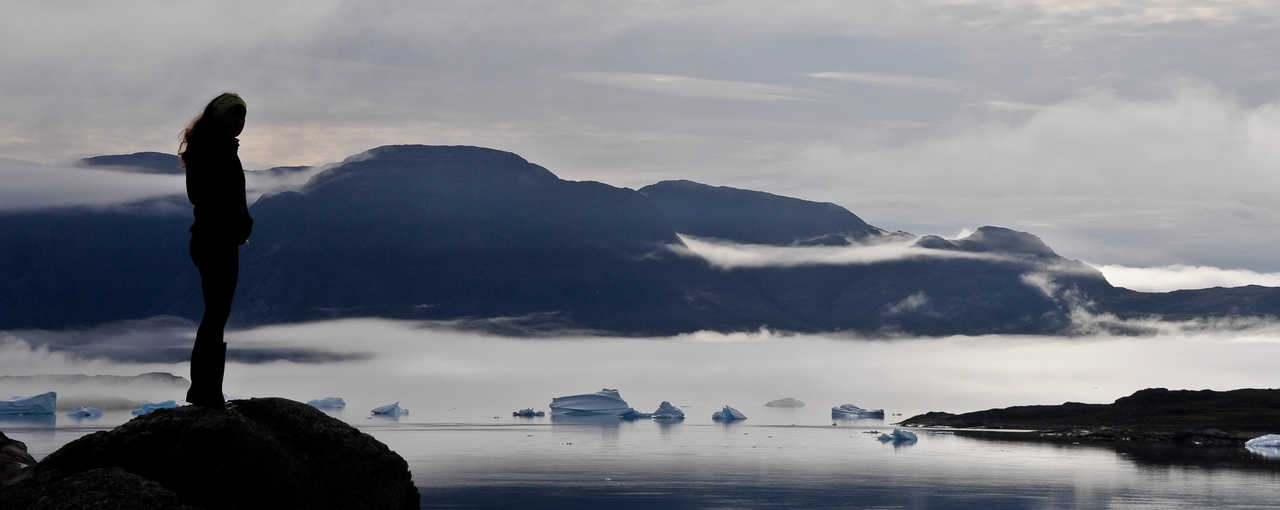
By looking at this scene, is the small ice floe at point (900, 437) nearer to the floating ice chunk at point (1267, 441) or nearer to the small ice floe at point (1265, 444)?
the small ice floe at point (1265, 444)

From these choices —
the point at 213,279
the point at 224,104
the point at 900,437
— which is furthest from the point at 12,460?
the point at 900,437

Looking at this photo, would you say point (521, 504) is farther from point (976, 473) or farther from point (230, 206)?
point (230, 206)

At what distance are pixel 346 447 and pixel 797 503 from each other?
57.9 metres

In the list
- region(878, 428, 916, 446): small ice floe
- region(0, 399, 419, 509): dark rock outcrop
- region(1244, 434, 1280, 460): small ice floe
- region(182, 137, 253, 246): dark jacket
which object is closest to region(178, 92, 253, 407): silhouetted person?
region(182, 137, 253, 246): dark jacket

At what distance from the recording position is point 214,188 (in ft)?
59.6

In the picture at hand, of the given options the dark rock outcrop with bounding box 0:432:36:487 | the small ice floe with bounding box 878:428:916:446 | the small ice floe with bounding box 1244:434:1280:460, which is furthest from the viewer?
the small ice floe with bounding box 878:428:916:446

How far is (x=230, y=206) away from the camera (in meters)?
18.2

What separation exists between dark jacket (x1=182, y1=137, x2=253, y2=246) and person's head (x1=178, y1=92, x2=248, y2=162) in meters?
0.07

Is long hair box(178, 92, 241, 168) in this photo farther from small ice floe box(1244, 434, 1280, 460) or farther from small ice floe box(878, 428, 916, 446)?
small ice floe box(1244, 434, 1280, 460)

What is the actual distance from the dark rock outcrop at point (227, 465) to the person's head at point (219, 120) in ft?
11.0

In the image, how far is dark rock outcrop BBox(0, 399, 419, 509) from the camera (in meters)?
16.1

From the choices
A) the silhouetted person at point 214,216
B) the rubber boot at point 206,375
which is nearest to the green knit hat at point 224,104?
the silhouetted person at point 214,216

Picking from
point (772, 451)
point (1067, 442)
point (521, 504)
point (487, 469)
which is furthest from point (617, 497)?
point (1067, 442)

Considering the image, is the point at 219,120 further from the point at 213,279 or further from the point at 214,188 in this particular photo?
the point at 213,279
